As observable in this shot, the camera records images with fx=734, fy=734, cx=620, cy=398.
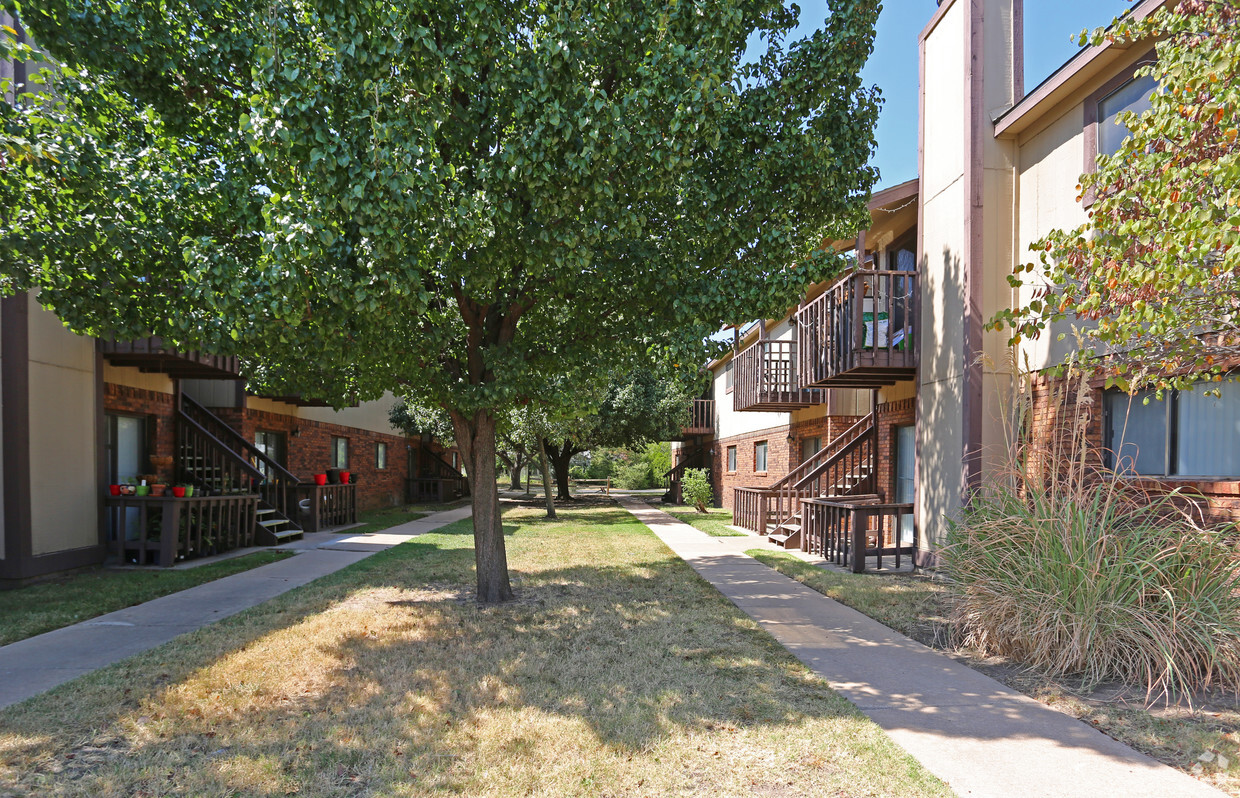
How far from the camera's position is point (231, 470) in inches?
545

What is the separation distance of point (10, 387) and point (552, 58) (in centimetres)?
758

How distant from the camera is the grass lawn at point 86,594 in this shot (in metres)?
6.97

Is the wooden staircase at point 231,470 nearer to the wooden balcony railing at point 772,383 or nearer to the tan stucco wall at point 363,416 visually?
the tan stucco wall at point 363,416

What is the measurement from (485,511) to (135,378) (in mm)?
7156

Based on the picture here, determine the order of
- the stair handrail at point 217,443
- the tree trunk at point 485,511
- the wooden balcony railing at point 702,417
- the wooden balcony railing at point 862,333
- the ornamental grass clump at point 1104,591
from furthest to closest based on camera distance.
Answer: the wooden balcony railing at point 702,417, the stair handrail at point 217,443, the wooden balcony railing at point 862,333, the tree trunk at point 485,511, the ornamental grass clump at point 1104,591

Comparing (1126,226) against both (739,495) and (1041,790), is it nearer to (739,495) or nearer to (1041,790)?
(1041,790)

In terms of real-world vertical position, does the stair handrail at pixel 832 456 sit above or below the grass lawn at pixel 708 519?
above

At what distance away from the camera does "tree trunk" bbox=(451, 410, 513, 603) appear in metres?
8.17

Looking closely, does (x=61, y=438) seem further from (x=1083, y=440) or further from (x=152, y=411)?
(x=1083, y=440)

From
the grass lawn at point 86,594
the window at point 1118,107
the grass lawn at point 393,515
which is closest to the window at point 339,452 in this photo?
the grass lawn at point 393,515

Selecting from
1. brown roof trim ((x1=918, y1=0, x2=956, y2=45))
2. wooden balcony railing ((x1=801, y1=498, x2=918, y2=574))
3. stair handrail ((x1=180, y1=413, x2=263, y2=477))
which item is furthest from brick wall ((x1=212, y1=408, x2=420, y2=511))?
brown roof trim ((x1=918, y1=0, x2=956, y2=45))

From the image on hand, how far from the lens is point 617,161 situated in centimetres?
629

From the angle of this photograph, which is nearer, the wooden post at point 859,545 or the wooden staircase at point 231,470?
the wooden post at point 859,545

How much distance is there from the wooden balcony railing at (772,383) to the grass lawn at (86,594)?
10538 mm
